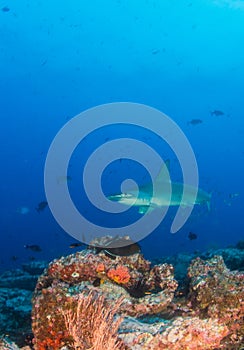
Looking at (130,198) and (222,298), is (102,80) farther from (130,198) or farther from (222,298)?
(222,298)

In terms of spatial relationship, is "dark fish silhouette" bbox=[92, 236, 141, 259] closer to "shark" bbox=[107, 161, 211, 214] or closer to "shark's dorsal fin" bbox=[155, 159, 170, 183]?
"shark" bbox=[107, 161, 211, 214]

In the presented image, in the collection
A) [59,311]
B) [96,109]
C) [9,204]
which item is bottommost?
[59,311]

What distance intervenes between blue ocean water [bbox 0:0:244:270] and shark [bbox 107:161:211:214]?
29.4 metres

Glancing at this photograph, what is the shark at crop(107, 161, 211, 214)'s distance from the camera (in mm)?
8743

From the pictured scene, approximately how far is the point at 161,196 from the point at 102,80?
241ft

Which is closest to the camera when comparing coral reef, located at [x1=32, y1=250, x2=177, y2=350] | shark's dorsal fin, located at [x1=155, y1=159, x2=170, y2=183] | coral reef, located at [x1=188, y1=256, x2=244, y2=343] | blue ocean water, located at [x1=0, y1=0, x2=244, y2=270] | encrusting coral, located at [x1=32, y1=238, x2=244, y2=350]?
encrusting coral, located at [x1=32, y1=238, x2=244, y2=350]

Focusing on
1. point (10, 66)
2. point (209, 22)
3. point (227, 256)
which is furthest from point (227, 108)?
point (227, 256)

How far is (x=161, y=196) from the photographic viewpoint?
30.3ft

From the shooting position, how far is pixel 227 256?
338 inches

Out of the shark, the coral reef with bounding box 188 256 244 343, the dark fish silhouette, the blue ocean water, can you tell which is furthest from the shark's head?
the blue ocean water

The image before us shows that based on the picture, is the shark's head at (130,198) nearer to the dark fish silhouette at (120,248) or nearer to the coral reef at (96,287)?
the dark fish silhouette at (120,248)

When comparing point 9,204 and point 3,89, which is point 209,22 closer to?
point 3,89

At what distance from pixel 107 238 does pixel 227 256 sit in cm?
435

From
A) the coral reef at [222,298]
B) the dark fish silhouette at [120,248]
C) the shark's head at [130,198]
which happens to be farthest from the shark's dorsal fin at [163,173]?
the coral reef at [222,298]
